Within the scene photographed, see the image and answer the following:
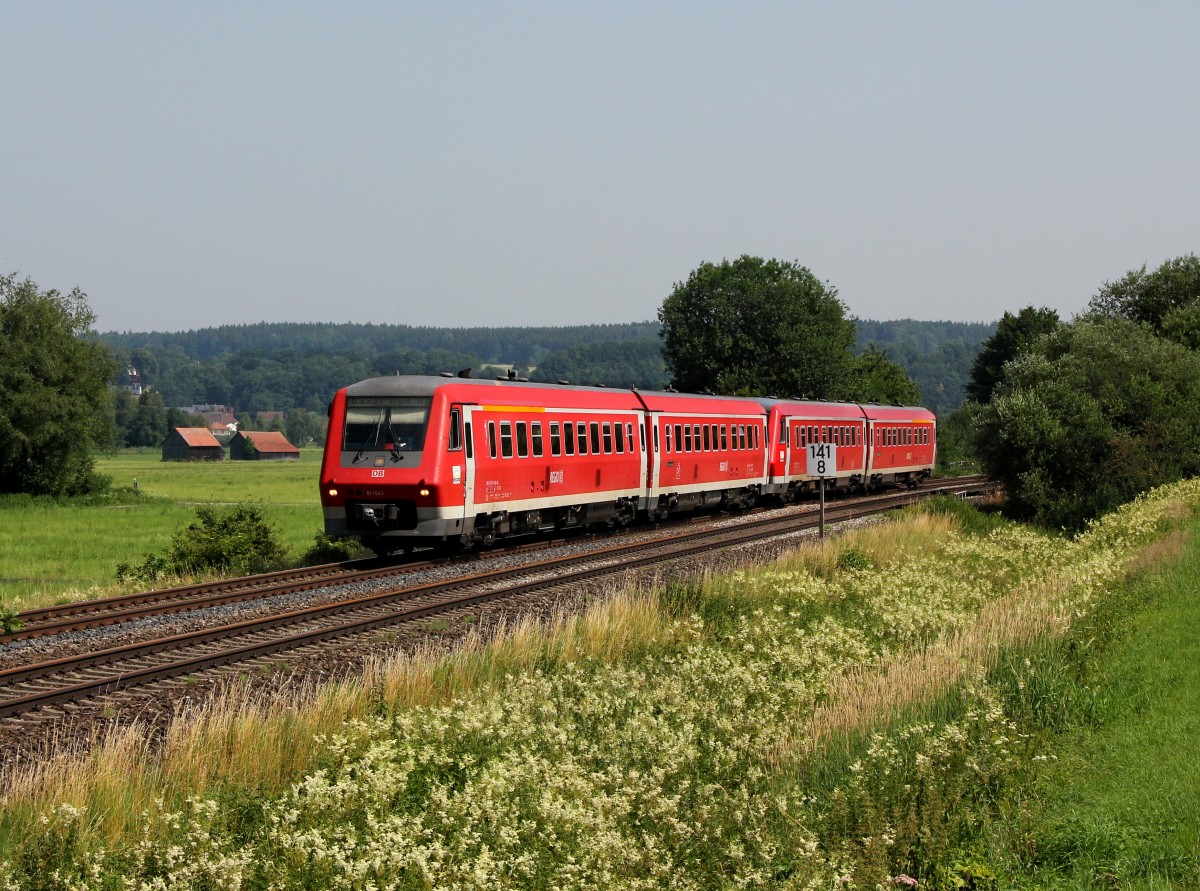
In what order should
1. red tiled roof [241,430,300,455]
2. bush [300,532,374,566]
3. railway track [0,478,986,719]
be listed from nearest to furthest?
railway track [0,478,986,719]
bush [300,532,374,566]
red tiled roof [241,430,300,455]

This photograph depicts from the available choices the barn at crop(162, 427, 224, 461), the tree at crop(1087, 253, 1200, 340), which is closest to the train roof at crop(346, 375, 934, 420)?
the tree at crop(1087, 253, 1200, 340)

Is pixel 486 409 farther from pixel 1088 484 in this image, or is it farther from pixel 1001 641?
pixel 1088 484

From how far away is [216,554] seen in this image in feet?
82.6

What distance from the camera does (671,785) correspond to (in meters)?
8.83

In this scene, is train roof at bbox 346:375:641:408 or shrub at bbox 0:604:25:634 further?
train roof at bbox 346:375:641:408

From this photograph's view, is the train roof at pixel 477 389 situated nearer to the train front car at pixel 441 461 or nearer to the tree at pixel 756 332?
the train front car at pixel 441 461

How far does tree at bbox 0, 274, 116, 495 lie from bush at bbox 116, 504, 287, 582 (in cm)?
4000

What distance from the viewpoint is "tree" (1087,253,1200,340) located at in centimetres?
6556

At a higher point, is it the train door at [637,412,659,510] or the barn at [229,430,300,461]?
the train door at [637,412,659,510]

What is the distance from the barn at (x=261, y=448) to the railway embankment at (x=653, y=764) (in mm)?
152827

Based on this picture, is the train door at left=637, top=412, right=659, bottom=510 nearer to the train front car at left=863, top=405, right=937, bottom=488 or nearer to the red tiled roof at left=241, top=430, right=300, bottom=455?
the train front car at left=863, top=405, right=937, bottom=488

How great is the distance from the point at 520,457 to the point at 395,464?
3.44 metres

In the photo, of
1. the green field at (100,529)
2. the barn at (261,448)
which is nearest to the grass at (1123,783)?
the green field at (100,529)

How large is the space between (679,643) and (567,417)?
13.6 meters
